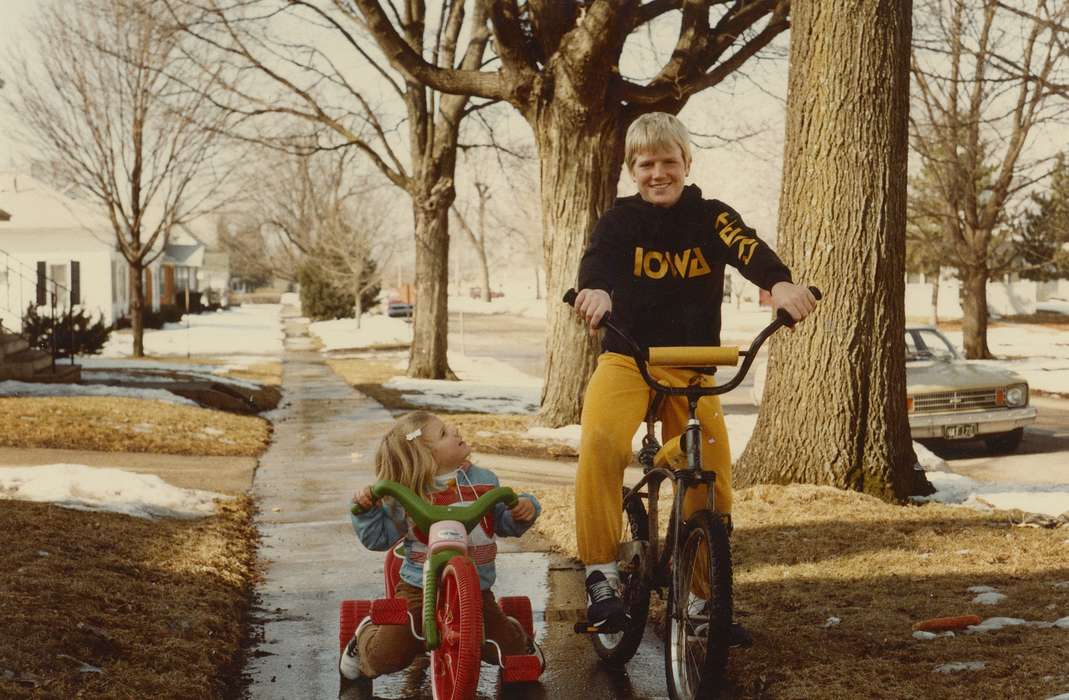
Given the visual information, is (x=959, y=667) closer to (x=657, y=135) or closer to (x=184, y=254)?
(x=657, y=135)

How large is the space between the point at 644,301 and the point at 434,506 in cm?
108

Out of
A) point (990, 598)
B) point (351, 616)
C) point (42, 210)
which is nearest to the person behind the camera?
point (351, 616)

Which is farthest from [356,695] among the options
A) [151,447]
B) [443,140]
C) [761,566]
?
[443,140]

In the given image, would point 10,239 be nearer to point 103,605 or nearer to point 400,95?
point 400,95

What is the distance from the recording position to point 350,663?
443 cm

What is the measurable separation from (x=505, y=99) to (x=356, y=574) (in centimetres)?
772

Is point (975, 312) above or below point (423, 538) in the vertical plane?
above

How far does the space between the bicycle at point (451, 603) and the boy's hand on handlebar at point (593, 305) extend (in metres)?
0.64

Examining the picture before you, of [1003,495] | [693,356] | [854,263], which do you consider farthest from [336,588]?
[1003,495]

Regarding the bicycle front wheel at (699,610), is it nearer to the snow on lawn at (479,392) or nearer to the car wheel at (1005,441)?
the car wheel at (1005,441)

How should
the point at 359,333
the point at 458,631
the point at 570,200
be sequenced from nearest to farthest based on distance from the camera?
the point at 458,631
the point at 570,200
the point at 359,333

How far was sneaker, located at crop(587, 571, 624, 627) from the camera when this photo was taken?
14.0ft

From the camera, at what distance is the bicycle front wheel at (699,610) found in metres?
3.61

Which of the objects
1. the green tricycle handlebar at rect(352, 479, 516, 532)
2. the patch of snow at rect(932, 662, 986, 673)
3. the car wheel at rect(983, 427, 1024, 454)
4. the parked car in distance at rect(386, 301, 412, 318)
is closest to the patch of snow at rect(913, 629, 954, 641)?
A: the patch of snow at rect(932, 662, 986, 673)
